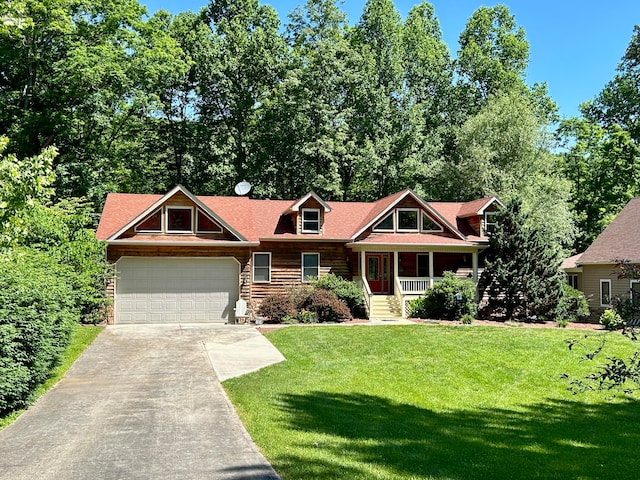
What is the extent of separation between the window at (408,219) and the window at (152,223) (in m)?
10.7

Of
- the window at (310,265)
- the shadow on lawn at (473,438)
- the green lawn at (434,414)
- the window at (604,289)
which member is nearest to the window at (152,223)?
the window at (310,265)

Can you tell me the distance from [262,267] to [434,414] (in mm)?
16297

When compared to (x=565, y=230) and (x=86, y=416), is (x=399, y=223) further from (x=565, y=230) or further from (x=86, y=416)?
(x=86, y=416)

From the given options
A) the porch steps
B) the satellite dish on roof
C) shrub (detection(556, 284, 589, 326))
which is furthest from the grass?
shrub (detection(556, 284, 589, 326))

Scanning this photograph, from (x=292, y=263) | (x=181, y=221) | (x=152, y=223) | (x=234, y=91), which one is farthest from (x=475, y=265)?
(x=234, y=91)

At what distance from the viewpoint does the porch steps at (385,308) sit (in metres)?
23.9

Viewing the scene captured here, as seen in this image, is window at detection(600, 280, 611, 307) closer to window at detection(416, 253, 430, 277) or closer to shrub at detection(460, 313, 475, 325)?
shrub at detection(460, 313, 475, 325)

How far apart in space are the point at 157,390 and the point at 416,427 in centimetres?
502

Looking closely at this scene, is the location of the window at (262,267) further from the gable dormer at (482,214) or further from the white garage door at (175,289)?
the gable dormer at (482,214)

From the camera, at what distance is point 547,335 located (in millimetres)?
17484

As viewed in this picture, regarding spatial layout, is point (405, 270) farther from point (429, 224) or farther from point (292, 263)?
point (292, 263)

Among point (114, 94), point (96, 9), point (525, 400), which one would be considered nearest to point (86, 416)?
point (525, 400)

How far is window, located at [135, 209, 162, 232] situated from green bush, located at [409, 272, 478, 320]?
11.1m

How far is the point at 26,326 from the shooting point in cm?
851
